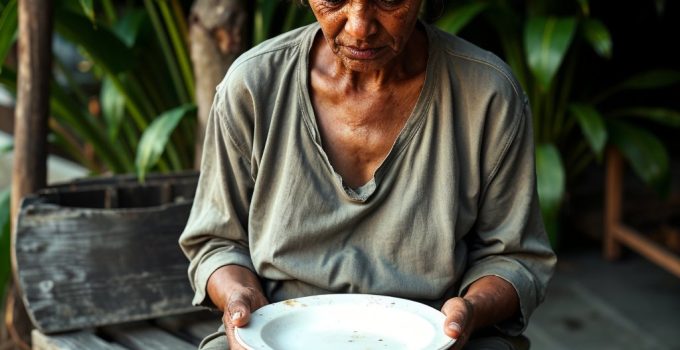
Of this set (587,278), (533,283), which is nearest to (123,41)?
(533,283)

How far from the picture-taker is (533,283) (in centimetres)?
191

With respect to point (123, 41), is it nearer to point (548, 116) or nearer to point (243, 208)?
point (243, 208)

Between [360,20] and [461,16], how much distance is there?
5.85ft

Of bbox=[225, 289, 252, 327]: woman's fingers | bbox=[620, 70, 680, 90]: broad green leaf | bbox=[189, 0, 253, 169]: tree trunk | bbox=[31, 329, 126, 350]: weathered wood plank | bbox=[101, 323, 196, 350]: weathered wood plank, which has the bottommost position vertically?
bbox=[620, 70, 680, 90]: broad green leaf

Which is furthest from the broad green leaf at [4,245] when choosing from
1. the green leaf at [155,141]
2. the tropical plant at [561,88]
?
the tropical plant at [561,88]

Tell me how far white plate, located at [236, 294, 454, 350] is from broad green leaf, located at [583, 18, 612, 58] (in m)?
1.91

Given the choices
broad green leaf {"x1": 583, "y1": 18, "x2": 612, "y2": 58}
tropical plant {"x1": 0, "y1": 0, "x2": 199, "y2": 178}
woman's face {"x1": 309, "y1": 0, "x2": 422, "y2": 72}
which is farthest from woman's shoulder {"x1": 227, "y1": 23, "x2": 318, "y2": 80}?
broad green leaf {"x1": 583, "y1": 18, "x2": 612, "y2": 58}

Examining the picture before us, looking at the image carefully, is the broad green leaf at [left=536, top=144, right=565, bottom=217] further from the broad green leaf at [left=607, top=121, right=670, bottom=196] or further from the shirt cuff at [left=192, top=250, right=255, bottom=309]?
the shirt cuff at [left=192, top=250, right=255, bottom=309]

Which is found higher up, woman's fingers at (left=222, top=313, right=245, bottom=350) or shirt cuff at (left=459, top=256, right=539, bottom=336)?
woman's fingers at (left=222, top=313, right=245, bottom=350)

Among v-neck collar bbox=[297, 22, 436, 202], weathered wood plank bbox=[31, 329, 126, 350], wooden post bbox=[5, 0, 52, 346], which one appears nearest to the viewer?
v-neck collar bbox=[297, 22, 436, 202]

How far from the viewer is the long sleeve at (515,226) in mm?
1887

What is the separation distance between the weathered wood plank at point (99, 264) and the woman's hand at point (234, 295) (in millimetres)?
499

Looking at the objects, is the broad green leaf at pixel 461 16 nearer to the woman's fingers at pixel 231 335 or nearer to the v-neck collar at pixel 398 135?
the v-neck collar at pixel 398 135

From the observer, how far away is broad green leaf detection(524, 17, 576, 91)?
3.31 meters
